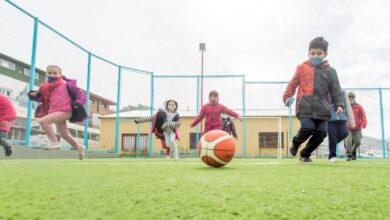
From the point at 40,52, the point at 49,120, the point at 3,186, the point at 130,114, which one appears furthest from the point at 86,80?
the point at 3,186

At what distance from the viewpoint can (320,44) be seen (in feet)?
17.2

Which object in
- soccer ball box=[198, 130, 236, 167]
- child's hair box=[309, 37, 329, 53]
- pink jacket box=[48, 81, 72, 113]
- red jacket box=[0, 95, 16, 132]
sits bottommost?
soccer ball box=[198, 130, 236, 167]

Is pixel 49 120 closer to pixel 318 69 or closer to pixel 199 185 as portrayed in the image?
pixel 318 69

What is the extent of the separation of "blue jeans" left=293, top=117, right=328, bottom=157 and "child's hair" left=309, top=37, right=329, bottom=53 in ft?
3.64

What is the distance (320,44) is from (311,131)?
4.37 feet

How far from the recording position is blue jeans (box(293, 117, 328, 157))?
16.3 ft

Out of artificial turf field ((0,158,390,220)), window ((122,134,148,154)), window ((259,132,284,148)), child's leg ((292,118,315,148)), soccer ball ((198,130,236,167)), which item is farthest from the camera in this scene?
window ((259,132,284,148))

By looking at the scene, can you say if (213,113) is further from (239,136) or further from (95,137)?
(239,136)

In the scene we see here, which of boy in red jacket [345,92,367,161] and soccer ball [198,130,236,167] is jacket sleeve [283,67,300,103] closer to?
soccer ball [198,130,236,167]

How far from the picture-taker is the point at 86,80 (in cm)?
1256

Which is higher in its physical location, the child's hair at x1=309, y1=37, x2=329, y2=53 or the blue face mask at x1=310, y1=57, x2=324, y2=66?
the child's hair at x1=309, y1=37, x2=329, y2=53

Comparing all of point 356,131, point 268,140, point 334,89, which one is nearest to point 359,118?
point 356,131

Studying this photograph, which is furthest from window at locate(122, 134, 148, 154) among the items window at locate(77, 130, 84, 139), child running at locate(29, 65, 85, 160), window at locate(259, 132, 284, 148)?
child running at locate(29, 65, 85, 160)

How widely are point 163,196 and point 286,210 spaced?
0.61 m
